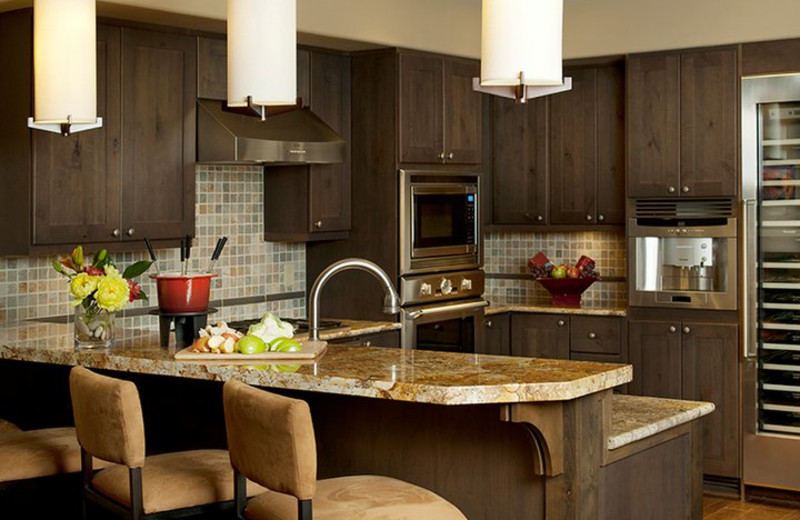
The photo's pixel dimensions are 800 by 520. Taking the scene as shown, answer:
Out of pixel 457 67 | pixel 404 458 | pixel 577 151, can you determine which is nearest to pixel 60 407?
pixel 404 458

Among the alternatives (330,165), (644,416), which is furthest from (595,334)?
(644,416)

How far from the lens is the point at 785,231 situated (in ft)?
19.1

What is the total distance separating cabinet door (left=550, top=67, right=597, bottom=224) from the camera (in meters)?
6.61

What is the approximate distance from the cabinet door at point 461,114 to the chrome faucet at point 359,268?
2.48m

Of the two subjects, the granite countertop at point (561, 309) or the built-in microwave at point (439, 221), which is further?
the granite countertop at point (561, 309)

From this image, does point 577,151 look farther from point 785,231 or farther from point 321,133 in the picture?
point 321,133

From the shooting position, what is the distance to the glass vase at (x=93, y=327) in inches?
149

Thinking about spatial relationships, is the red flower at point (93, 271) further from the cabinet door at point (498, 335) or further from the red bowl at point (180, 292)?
the cabinet door at point (498, 335)

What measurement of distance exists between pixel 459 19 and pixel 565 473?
3747 mm

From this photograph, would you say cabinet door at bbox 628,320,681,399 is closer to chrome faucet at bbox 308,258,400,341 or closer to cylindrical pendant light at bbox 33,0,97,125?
chrome faucet at bbox 308,258,400,341

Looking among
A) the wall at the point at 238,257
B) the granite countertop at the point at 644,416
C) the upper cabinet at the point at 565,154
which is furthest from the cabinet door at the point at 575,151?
the granite countertop at the point at 644,416

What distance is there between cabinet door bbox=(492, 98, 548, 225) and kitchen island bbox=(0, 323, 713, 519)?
10.1 ft

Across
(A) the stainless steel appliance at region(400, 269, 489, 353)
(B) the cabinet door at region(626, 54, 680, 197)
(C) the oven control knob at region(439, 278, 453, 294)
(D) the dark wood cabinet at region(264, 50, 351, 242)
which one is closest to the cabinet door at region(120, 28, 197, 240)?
(D) the dark wood cabinet at region(264, 50, 351, 242)

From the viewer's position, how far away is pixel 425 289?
600 centimetres
